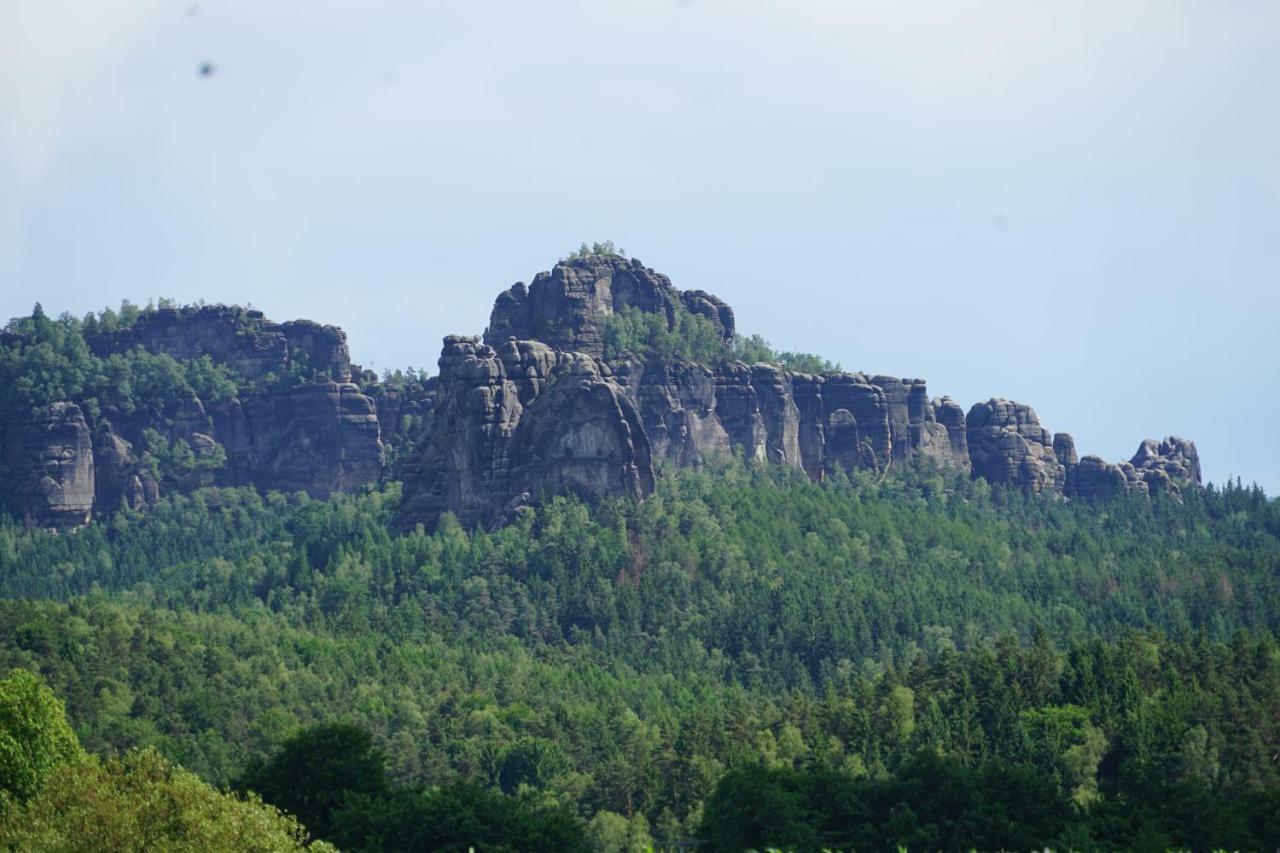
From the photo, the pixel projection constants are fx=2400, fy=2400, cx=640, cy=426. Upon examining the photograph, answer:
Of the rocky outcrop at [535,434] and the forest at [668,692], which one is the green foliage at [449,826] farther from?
the rocky outcrop at [535,434]

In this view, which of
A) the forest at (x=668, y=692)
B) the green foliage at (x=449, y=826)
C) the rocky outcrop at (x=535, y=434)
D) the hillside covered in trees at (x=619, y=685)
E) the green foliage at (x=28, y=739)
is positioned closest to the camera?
the green foliage at (x=28, y=739)

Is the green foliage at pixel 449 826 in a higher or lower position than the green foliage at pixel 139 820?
lower

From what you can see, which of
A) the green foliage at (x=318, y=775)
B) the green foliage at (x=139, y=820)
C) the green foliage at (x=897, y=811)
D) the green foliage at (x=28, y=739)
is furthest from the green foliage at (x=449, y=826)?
the green foliage at (x=139, y=820)

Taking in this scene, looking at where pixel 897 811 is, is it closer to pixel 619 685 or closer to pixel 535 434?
pixel 619 685

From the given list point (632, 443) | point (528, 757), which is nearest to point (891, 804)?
point (528, 757)

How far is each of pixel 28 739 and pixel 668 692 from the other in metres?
70.3

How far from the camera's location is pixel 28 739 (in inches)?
3853

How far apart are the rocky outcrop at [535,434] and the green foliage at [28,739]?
312 ft

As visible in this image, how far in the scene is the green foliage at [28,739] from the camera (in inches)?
3742

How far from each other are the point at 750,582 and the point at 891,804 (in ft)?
257

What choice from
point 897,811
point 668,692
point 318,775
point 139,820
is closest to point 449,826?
point 318,775

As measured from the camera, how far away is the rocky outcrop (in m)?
196

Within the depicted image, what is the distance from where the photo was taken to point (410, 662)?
540ft

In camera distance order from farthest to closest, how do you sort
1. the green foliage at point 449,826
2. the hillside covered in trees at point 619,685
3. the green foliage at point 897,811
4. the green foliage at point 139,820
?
the green foliage at point 897,811
the hillside covered in trees at point 619,685
the green foliage at point 449,826
the green foliage at point 139,820
